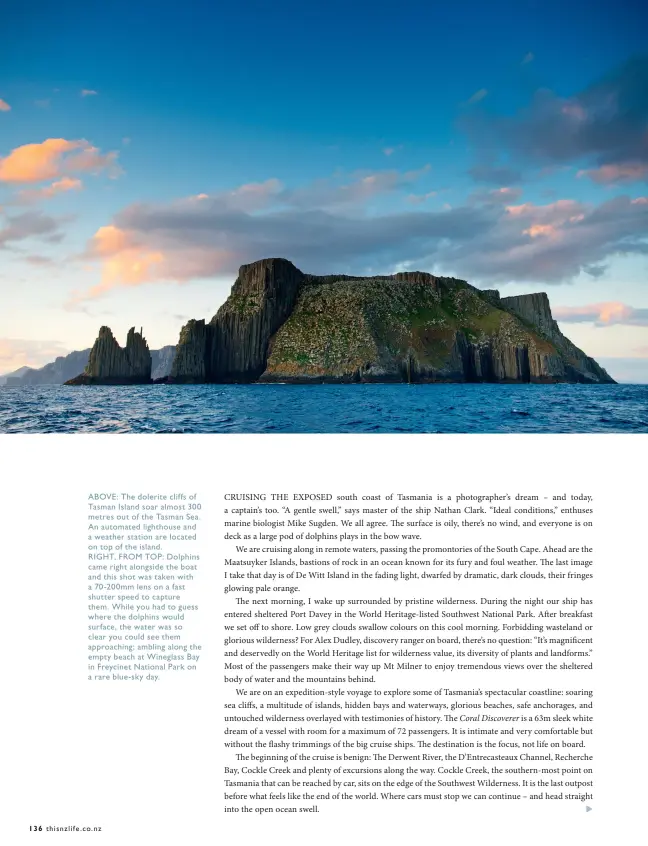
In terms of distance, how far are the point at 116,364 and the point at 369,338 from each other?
4046 centimetres

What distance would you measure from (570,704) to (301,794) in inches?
113

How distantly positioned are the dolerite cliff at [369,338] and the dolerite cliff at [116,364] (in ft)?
22.7

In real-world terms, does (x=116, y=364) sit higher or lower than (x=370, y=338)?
lower

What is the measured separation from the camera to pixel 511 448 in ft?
23.9

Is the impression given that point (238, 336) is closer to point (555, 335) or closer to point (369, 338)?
point (369, 338)

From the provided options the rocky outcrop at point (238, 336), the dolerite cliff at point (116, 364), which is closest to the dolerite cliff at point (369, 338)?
the rocky outcrop at point (238, 336)

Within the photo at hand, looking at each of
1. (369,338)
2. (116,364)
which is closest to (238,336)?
(369,338)

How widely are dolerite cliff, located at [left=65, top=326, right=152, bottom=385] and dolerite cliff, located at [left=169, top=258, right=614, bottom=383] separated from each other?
22.7ft

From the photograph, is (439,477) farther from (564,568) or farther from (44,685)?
(44,685)

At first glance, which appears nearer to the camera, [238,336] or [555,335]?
[238,336]

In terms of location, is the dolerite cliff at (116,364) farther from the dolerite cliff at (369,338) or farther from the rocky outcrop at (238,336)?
the dolerite cliff at (369,338)

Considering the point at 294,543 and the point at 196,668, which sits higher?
the point at 294,543

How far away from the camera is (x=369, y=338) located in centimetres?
7512

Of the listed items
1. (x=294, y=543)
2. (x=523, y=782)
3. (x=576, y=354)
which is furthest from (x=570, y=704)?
(x=576, y=354)
